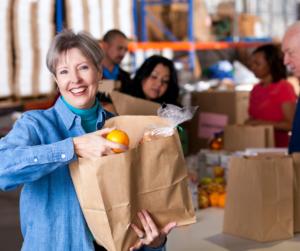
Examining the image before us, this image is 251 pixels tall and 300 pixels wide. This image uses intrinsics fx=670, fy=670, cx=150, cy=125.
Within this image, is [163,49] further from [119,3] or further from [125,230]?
[125,230]

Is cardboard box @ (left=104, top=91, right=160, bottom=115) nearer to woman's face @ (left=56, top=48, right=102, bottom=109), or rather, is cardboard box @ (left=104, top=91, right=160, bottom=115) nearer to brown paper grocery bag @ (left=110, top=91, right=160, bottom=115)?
brown paper grocery bag @ (left=110, top=91, right=160, bottom=115)

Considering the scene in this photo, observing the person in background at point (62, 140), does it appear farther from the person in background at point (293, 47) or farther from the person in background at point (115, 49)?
the person in background at point (115, 49)

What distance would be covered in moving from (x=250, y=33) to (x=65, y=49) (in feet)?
32.0

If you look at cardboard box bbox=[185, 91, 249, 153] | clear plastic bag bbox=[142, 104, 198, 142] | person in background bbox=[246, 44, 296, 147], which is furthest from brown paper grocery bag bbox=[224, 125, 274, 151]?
clear plastic bag bbox=[142, 104, 198, 142]

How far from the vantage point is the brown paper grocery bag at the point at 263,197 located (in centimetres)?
260

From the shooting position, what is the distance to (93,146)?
5.62 ft

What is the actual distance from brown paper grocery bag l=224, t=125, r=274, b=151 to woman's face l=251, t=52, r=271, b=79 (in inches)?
30.4

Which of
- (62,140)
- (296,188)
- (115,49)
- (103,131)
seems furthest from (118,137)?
(115,49)

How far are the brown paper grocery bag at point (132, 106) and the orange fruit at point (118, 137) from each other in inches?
37.1

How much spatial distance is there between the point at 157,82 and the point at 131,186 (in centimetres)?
210

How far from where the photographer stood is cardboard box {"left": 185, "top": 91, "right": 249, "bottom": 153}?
5660 mm

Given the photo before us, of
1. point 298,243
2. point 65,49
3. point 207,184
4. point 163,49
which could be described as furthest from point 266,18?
point 65,49

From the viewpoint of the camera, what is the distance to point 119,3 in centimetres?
815

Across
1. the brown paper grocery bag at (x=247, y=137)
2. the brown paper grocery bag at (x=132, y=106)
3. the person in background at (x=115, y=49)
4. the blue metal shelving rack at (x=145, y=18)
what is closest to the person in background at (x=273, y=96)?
the brown paper grocery bag at (x=247, y=137)
